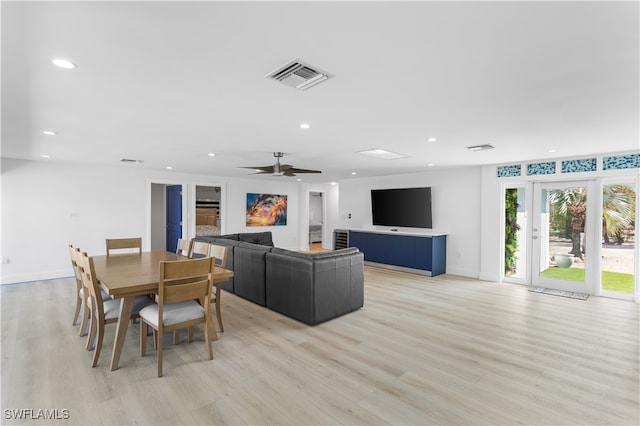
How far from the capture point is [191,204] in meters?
7.86

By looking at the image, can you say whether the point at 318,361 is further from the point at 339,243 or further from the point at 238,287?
the point at 339,243

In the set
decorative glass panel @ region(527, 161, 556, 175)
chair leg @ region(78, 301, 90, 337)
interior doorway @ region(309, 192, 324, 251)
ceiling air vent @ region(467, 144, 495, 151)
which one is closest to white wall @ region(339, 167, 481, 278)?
decorative glass panel @ region(527, 161, 556, 175)

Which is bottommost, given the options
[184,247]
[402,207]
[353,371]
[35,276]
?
[353,371]

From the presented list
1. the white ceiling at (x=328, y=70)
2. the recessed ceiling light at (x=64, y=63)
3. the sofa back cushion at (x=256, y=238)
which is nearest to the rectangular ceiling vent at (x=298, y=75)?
the white ceiling at (x=328, y=70)

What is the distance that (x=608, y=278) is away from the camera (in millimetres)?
5000

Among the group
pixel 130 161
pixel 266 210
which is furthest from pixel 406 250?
pixel 130 161

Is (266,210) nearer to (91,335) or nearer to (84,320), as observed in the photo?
(84,320)

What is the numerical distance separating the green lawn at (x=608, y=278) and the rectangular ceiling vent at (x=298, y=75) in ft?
18.4

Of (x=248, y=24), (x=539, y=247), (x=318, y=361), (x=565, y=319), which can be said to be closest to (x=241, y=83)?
(x=248, y=24)

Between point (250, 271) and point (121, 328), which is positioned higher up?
point (250, 271)

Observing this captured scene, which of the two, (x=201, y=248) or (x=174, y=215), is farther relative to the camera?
(x=174, y=215)

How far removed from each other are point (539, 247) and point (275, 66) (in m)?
5.76

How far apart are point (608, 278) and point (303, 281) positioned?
16.3 ft

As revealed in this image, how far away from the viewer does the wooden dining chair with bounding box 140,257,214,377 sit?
2596mm
